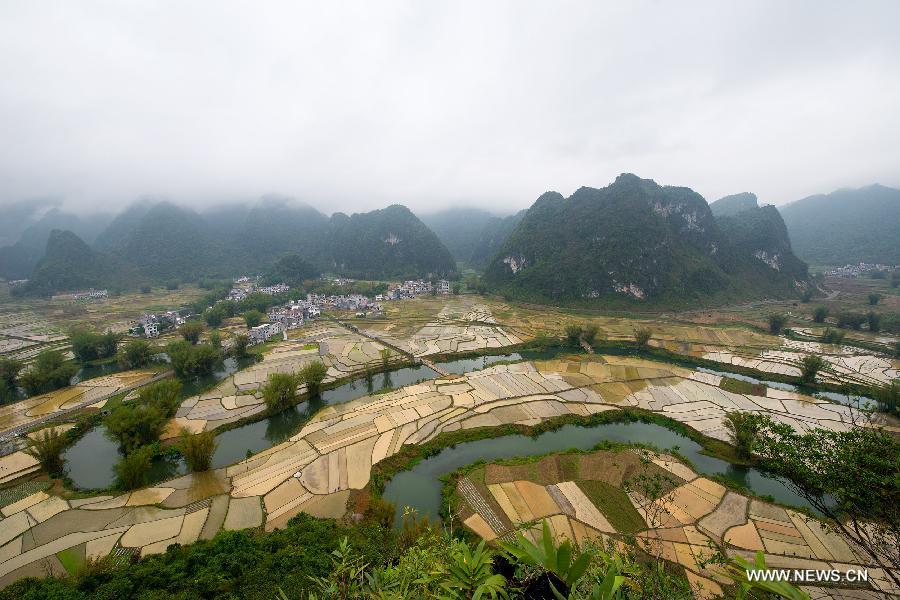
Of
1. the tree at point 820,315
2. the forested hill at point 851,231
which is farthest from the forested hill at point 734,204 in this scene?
the tree at point 820,315

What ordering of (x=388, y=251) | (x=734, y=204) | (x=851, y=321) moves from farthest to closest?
(x=734, y=204) < (x=388, y=251) < (x=851, y=321)

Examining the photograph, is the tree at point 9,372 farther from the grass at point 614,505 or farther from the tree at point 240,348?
the grass at point 614,505

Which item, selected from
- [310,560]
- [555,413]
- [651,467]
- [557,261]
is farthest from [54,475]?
[557,261]

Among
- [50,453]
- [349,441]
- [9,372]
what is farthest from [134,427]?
[9,372]

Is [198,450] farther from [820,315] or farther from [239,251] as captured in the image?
[239,251]

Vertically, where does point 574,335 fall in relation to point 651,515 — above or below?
above

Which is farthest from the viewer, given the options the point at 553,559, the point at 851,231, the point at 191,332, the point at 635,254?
the point at 851,231

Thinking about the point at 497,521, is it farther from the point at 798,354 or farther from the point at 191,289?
the point at 191,289
